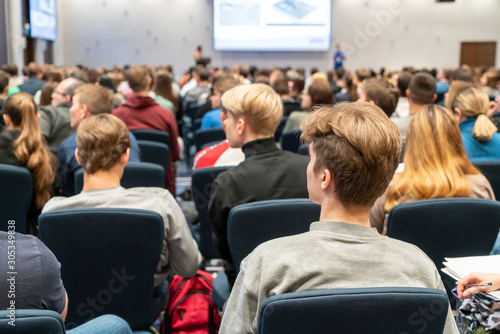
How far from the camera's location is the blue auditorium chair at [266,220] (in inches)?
83.0

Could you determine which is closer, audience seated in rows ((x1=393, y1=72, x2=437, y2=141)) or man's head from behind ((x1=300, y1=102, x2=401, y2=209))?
man's head from behind ((x1=300, y1=102, x2=401, y2=209))

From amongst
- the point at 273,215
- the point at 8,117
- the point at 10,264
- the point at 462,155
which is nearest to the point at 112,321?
the point at 10,264

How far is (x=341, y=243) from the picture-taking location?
1.29 meters

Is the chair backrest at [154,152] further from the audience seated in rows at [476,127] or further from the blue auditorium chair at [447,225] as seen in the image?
the blue auditorium chair at [447,225]

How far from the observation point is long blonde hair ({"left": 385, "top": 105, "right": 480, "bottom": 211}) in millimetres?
2420

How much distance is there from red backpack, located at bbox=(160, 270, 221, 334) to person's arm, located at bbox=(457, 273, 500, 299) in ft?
4.07

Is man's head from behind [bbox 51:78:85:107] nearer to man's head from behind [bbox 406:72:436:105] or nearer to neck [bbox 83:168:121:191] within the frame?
neck [bbox 83:168:121:191]

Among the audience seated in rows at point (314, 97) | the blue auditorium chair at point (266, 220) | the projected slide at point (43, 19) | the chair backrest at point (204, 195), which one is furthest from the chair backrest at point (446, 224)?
the projected slide at point (43, 19)

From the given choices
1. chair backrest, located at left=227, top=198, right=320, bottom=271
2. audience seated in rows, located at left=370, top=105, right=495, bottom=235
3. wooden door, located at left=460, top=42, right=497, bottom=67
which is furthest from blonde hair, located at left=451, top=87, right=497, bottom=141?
wooden door, located at left=460, top=42, right=497, bottom=67

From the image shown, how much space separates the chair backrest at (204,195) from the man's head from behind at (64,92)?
7.36 ft

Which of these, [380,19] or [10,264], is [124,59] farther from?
[10,264]

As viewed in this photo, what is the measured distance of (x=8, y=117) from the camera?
3.33 meters

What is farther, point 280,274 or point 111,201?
point 111,201

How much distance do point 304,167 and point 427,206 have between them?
605mm
